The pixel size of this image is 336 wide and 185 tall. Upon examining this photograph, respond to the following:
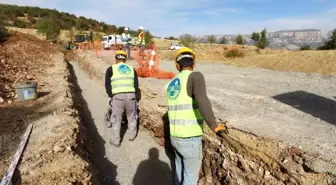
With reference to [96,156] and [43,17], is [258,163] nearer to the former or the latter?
[96,156]

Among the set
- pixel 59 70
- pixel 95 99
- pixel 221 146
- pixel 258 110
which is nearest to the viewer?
pixel 221 146

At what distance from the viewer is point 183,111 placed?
3273 mm

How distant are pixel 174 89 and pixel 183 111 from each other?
264 mm

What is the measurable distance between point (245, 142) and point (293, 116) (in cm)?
147

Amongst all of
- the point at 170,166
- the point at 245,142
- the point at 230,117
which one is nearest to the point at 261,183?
the point at 245,142

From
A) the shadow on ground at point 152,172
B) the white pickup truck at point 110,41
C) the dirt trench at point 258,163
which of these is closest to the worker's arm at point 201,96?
the dirt trench at point 258,163

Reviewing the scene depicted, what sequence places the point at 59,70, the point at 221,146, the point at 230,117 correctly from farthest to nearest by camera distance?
the point at 59,70 → the point at 230,117 → the point at 221,146

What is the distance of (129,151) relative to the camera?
637 cm

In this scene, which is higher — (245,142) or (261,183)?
(245,142)

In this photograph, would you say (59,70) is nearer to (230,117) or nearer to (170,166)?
(170,166)

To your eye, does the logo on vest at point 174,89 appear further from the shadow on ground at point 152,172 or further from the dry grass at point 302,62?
the dry grass at point 302,62

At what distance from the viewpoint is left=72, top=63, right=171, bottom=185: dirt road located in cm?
550

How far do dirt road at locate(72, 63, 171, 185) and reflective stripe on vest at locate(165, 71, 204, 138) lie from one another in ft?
8.12

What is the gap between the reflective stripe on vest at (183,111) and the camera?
3.21 meters
